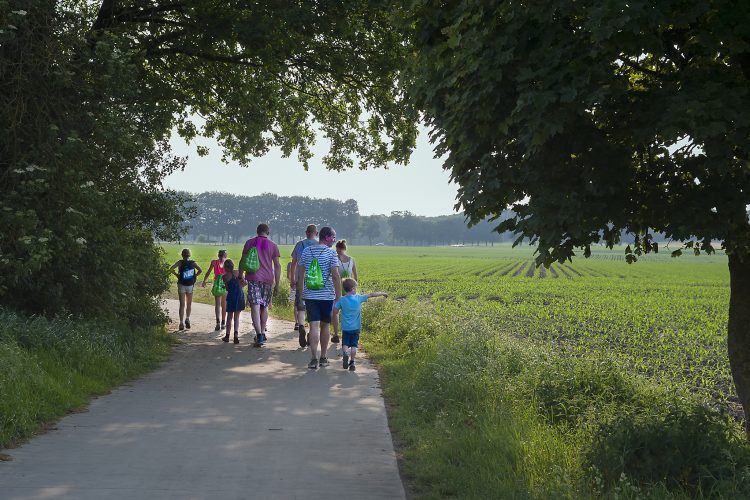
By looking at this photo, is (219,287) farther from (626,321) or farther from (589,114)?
(626,321)

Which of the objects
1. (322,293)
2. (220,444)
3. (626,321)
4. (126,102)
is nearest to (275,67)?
(126,102)

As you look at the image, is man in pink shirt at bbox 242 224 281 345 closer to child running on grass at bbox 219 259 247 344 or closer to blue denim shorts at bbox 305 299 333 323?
child running on grass at bbox 219 259 247 344

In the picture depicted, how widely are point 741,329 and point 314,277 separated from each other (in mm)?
5584

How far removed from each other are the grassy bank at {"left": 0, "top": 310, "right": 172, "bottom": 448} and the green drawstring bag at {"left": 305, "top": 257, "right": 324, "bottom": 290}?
2489mm

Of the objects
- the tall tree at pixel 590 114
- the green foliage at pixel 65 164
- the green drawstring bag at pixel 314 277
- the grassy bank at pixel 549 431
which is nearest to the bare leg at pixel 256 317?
the green foliage at pixel 65 164

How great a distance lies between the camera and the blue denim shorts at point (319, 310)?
10.4 m

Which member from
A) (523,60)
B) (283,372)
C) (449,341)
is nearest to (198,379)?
(283,372)

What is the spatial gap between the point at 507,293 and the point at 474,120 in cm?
2861

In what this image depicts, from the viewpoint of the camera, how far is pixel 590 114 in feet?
18.0

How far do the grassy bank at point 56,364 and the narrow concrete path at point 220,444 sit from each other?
0.78ft

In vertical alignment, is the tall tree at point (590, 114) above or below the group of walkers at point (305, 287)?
above

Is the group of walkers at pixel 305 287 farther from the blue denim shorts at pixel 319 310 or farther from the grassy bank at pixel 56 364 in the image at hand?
the grassy bank at pixel 56 364

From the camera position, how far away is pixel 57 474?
510 centimetres

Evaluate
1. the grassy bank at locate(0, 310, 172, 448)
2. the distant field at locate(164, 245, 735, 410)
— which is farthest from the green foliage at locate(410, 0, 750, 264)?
the grassy bank at locate(0, 310, 172, 448)
